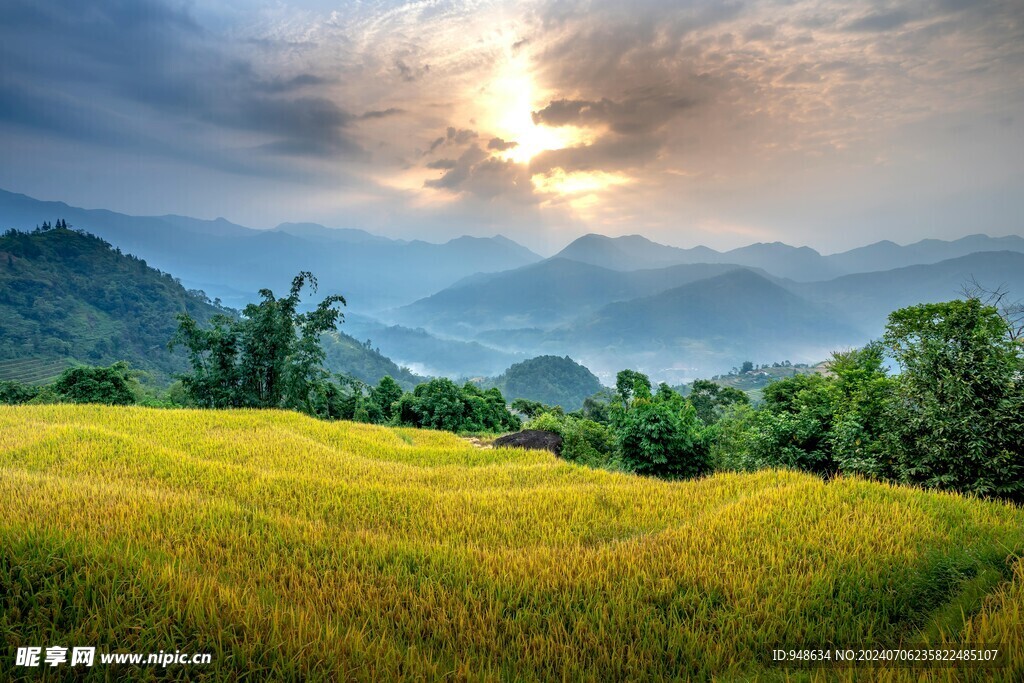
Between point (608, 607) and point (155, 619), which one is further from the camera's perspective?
point (608, 607)

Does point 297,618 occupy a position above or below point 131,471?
below

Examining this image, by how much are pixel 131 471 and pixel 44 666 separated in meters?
6.21

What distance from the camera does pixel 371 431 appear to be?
14961 millimetres

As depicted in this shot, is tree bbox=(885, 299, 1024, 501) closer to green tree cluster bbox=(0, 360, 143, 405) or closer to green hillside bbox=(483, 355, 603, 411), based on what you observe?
green tree cluster bbox=(0, 360, 143, 405)

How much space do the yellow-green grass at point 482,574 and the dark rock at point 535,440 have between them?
315 inches

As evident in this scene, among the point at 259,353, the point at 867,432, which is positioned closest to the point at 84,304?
the point at 259,353

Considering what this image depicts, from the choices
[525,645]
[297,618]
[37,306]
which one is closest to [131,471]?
[297,618]

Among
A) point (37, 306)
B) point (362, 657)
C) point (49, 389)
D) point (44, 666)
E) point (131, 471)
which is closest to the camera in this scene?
point (44, 666)

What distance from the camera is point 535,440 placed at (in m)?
16.7

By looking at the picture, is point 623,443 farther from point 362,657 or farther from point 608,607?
point 362,657

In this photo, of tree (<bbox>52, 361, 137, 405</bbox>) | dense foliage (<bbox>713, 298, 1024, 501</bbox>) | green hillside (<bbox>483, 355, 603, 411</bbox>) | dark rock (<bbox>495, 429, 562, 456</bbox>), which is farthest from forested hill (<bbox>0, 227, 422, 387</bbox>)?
dense foliage (<bbox>713, 298, 1024, 501</bbox>)

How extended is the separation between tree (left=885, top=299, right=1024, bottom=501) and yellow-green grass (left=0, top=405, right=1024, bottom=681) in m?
1.96

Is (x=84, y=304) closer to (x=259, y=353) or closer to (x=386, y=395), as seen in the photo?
(x=386, y=395)

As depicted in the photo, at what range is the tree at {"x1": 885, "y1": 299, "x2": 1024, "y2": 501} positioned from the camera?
7895mm
